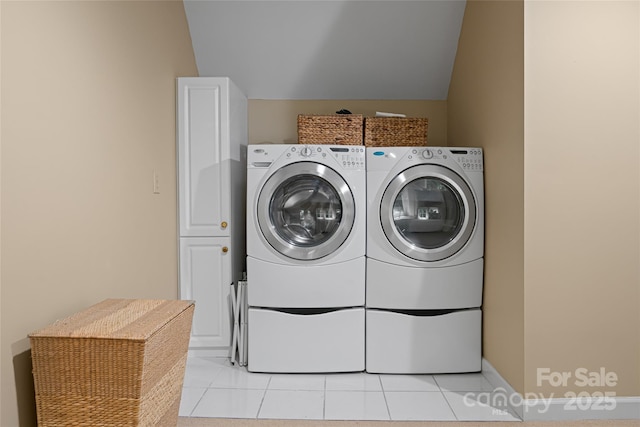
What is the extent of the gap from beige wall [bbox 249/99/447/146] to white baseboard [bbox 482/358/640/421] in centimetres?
214

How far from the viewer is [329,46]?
11.5 feet

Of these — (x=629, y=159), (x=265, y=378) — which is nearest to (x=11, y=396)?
(x=265, y=378)

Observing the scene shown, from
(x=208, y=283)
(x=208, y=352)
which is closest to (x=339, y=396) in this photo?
(x=208, y=352)

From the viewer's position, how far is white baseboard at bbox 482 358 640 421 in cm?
230

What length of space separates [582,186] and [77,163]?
2153 mm

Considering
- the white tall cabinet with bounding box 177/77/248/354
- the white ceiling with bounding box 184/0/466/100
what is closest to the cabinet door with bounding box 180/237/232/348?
the white tall cabinet with bounding box 177/77/248/354

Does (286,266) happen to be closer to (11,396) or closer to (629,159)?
(11,396)

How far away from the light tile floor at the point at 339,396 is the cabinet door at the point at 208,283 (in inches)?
10.3

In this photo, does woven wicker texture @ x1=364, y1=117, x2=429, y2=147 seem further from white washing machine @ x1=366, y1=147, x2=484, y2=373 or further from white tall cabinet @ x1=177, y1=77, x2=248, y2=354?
white tall cabinet @ x1=177, y1=77, x2=248, y2=354

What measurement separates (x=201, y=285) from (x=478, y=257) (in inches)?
67.0

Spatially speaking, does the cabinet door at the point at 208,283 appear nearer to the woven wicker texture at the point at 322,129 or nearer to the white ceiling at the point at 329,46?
the woven wicker texture at the point at 322,129

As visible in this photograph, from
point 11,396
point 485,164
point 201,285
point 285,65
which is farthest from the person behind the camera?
point 285,65

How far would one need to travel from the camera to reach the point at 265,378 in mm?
2877

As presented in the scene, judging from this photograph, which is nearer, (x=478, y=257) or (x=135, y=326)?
(x=135, y=326)
